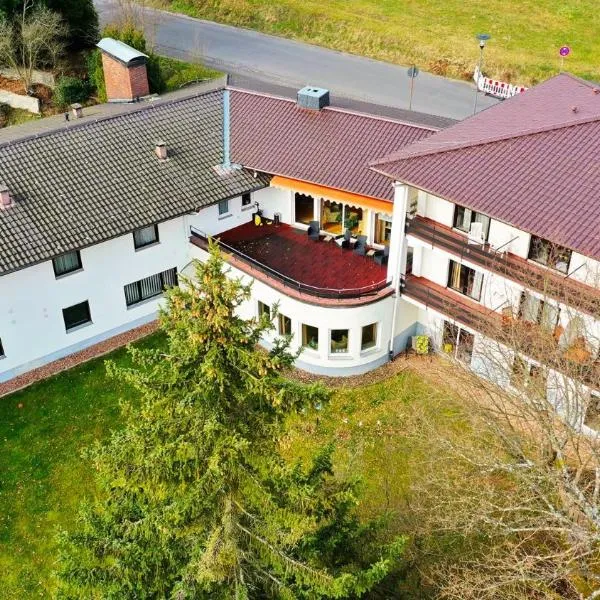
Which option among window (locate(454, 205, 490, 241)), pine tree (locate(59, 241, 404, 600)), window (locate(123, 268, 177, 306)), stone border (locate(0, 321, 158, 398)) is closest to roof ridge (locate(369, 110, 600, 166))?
window (locate(454, 205, 490, 241))

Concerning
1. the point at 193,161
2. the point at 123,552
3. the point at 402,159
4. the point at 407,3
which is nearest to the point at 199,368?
the point at 123,552

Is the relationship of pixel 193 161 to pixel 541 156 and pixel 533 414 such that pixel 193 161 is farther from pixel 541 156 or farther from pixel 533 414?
pixel 533 414

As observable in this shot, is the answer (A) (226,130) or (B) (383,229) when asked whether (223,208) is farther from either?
(B) (383,229)

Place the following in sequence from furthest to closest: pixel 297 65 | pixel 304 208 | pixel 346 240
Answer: pixel 297 65
pixel 304 208
pixel 346 240

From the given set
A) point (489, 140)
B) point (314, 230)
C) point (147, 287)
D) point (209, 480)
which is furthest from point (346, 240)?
point (209, 480)

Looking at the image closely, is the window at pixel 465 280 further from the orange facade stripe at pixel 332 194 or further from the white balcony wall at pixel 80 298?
the white balcony wall at pixel 80 298

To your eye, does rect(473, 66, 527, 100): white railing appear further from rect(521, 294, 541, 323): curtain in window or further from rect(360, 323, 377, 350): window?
rect(521, 294, 541, 323): curtain in window
